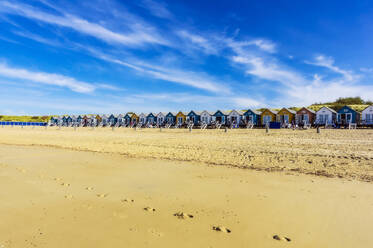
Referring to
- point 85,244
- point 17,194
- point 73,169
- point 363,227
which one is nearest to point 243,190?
point 363,227

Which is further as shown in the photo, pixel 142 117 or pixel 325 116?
pixel 142 117

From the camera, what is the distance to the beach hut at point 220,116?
49.8 m

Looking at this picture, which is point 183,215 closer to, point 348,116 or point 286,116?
point 286,116

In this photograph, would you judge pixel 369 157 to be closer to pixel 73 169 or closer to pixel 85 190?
pixel 85 190

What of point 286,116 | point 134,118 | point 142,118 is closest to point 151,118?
point 142,118

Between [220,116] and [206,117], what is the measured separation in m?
3.19

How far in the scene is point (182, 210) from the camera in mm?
4719

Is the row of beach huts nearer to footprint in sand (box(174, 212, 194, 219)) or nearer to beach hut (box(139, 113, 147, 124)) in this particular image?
beach hut (box(139, 113, 147, 124))

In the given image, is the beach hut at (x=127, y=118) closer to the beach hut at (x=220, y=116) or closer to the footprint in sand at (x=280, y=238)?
the beach hut at (x=220, y=116)

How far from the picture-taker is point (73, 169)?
8.77m

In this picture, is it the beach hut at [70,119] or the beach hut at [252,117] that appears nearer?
the beach hut at [252,117]

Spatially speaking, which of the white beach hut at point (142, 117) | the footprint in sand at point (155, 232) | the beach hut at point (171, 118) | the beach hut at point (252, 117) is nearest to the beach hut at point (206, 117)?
the beach hut at point (171, 118)

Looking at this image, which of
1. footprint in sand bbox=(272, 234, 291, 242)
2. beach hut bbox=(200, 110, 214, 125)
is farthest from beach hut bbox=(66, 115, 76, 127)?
footprint in sand bbox=(272, 234, 291, 242)

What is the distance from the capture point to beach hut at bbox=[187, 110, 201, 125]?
52.2m
